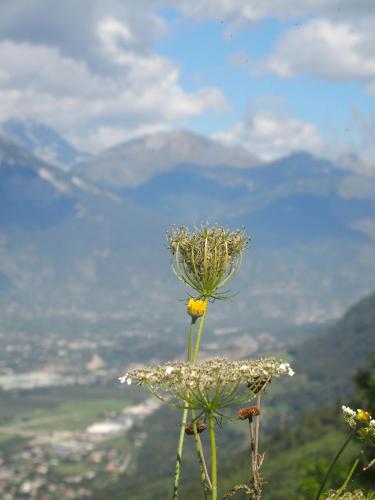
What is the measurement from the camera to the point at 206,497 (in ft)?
18.1

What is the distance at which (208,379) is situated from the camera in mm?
5617

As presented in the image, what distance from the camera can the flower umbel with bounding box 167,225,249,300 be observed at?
23.0 ft

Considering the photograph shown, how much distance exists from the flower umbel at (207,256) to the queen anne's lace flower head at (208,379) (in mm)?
1321

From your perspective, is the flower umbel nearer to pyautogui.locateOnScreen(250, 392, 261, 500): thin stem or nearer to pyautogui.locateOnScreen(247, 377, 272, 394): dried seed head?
pyautogui.locateOnScreen(247, 377, 272, 394): dried seed head

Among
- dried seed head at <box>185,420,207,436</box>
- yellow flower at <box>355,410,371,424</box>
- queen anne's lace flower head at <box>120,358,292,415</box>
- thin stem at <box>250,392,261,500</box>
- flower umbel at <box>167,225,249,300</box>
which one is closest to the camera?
thin stem at <box>250,392,261,500</box>

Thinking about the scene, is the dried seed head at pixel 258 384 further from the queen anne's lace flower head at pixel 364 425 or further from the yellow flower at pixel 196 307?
the yellow flower at pixel 196 307

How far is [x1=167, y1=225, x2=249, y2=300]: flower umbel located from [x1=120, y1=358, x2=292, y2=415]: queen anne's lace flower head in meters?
1.32

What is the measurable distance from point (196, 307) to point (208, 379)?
47.4 inches

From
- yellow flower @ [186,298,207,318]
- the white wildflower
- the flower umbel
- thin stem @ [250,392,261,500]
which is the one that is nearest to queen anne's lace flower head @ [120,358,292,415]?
thin stem @ [250,392,261,500]

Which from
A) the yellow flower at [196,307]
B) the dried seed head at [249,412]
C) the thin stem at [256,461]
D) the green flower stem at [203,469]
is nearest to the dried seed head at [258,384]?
the dried seed head at [249,412]

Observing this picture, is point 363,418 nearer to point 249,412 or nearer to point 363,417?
point 363,417

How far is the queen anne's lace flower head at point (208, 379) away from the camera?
5.61 metres

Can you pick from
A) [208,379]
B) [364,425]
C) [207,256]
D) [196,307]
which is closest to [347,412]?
[364,425]

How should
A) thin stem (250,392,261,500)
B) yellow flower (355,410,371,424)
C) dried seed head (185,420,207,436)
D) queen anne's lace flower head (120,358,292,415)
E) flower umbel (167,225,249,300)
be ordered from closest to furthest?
thin stem (250,392,261,500)
yellow flower (355,410,371,424)
queen anne's lace flower head (120,358,292,415)
dried seed head (185,420,207,436)
flower umbel (167,225,249,300)
